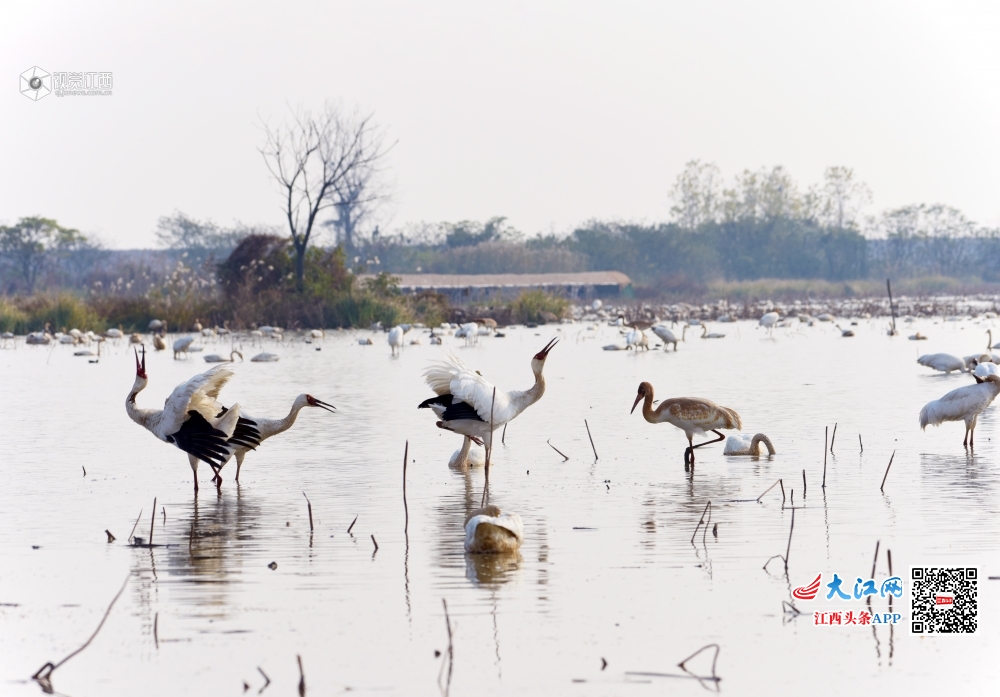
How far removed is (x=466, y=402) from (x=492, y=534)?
2950mm

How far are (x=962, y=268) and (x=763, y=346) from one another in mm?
70408

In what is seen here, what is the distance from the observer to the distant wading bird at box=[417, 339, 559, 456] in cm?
973

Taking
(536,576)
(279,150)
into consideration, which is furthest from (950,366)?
(279,150)

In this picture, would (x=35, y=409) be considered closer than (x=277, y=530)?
No

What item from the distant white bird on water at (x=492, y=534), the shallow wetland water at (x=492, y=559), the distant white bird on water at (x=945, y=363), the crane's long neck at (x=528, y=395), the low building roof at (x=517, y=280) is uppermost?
the low building roof at (x=517, y=280)

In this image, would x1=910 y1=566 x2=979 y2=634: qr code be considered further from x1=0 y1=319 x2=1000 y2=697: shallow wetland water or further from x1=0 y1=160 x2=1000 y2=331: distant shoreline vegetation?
x1=0 y1=160 x2=1000 y2=331: distant shoreline vegetation

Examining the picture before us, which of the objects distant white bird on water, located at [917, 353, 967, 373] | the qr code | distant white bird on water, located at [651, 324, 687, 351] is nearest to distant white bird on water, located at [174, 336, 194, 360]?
distant white bird on water, located at [651, 324, 687, 351]

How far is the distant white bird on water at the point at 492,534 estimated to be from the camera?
691 cm

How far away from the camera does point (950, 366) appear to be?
19.1 meters

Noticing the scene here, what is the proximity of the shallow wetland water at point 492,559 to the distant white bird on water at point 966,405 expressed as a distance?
295mm

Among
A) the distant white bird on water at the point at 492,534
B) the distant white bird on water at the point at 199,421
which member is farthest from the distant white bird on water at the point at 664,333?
the distant white bird on water at the point at 492,534

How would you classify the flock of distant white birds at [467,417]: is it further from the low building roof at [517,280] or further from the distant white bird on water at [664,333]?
the low building roof at [517,280]

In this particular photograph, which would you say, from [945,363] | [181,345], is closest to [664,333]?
[945,363]

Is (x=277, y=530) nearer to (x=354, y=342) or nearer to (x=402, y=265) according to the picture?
(x=354, y=342)
